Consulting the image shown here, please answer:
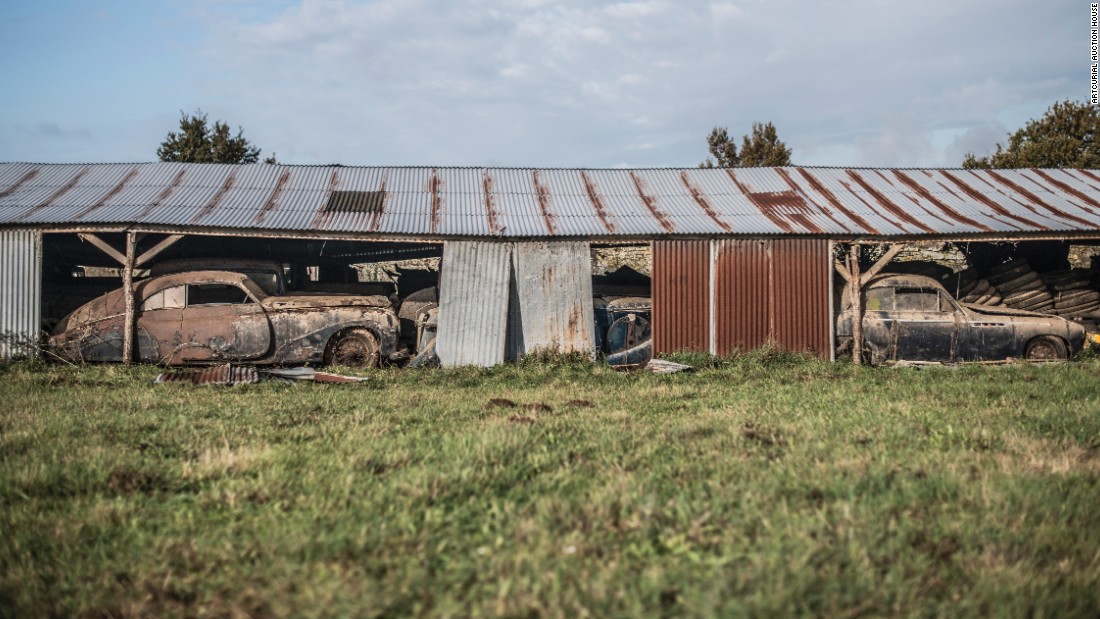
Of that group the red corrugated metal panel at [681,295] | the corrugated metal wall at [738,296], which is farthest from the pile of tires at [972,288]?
the red corrugated metal panel at [681,295]

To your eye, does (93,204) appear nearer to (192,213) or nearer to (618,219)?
(192,213)

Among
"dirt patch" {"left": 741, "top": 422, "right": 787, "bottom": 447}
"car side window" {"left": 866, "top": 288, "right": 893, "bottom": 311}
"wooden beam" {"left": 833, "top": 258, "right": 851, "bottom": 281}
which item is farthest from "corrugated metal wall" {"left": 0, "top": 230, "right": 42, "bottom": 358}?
"car side window" {"left": 866, "top": 288, "right": 893, "bottom": 311}

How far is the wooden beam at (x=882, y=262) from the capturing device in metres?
14.5

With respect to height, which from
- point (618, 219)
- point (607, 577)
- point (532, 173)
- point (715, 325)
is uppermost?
point (532, 173)

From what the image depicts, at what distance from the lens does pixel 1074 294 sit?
658 inches

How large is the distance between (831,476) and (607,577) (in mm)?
2261

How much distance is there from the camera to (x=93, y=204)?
48.7ft

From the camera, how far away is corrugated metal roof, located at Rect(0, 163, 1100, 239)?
14.5m

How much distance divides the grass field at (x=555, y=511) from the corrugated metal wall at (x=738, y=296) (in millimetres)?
5644

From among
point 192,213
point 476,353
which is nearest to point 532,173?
point 476,353

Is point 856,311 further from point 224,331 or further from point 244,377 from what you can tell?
point 224,331

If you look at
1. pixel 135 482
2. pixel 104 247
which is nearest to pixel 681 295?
pixel 104 247

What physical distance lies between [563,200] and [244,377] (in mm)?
6712

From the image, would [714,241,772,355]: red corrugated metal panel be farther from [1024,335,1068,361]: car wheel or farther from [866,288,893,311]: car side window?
[1024,335,1068,361]: car wheel
